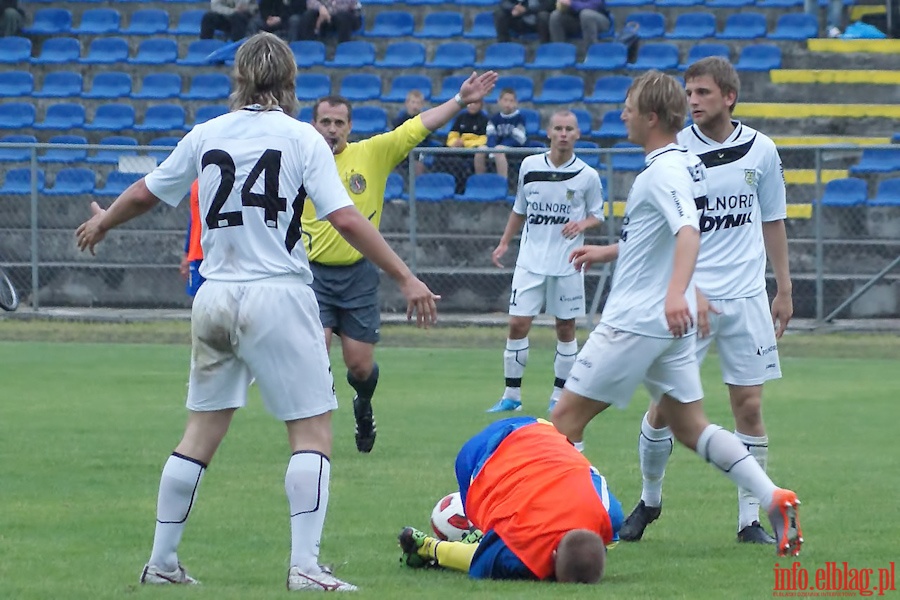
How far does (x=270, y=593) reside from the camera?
5820 mm

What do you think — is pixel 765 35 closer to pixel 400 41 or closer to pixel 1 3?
pixel 400 41

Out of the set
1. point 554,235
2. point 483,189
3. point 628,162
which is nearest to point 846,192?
point 628,162

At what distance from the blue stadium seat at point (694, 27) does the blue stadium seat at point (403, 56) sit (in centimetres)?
389

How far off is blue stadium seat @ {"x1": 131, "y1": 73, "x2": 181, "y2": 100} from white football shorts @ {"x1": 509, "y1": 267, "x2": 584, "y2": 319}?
40.3 ft

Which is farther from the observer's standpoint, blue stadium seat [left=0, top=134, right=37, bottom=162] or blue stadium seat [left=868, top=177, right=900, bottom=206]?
blue stadium seat [left=0, top=134, right=37, bottom=162]

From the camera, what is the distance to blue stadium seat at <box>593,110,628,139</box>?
73.9 feet

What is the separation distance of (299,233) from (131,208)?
66cm

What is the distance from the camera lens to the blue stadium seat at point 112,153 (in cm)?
2211

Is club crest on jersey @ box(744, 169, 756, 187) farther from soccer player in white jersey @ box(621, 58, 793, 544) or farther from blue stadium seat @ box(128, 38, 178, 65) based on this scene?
blue stadium seat @ box(128, 38, 178, 65)

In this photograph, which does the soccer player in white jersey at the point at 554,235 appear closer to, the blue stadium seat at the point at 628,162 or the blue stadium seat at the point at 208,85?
the blue stadium seat at the point at 628,162

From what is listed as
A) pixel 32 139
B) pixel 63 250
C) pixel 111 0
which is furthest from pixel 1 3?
pixel 63 250

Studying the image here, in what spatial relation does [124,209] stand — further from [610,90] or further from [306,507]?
[610,90]

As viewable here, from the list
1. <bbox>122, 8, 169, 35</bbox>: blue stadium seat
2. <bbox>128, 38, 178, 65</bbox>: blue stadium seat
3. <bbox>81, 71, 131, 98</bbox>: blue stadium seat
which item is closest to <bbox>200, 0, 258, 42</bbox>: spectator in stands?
→ <bbox>128, 38, 178, 65</bbox>: blue stadium seat

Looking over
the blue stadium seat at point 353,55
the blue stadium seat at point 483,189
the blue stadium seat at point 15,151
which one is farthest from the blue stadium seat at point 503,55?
the blue stadium seat at point 15,151
